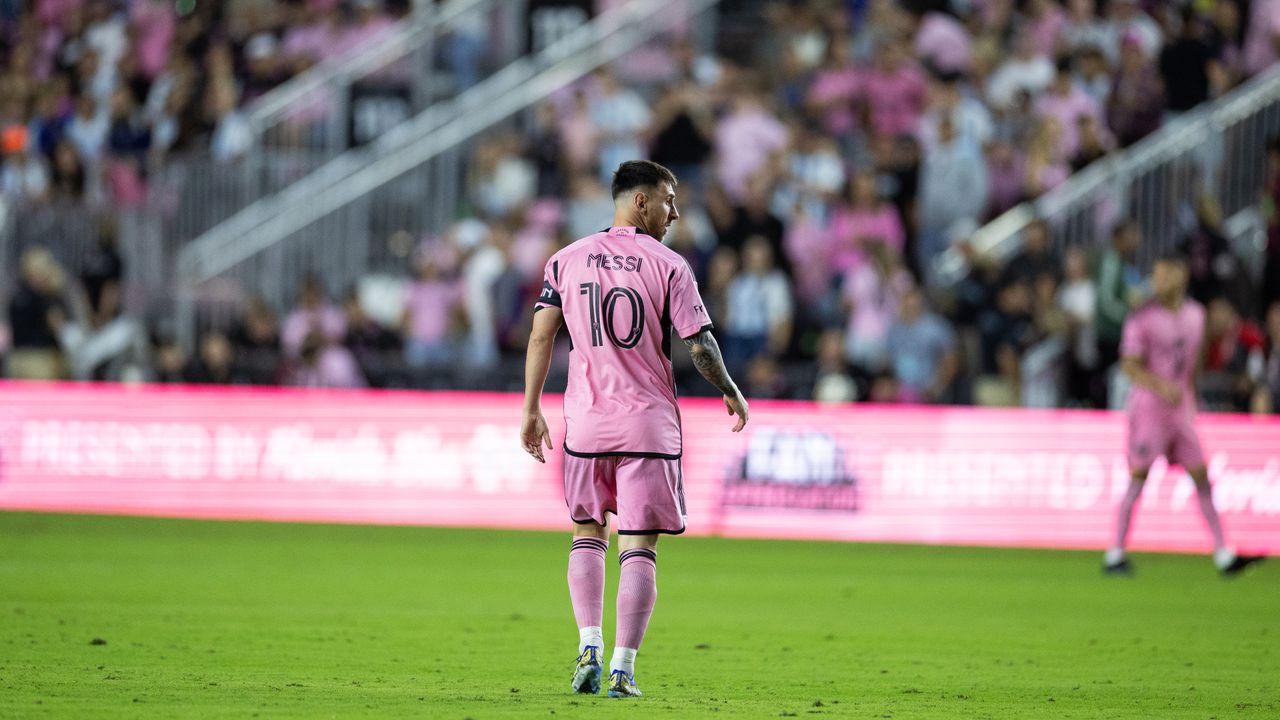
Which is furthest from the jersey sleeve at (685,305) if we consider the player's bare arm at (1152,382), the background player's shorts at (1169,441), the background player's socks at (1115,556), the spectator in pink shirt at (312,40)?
the spectator in pink shirt at (312,40)

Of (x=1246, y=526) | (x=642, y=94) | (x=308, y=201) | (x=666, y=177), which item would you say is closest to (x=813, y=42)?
A: (x=642, y=94)

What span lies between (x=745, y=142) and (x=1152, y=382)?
7884 mm

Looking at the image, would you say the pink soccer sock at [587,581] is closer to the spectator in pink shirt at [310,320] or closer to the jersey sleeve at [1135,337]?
the jersey sleeve at [1135,337]

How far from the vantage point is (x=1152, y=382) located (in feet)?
46.7

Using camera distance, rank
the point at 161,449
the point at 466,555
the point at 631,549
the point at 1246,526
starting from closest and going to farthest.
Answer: the point at 631,549
the point at 466,555
the point at 1246,526
the point at 161,449

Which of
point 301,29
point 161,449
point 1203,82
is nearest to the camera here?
point 161,449

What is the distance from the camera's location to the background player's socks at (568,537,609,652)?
24.9 ft

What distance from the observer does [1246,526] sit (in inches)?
656

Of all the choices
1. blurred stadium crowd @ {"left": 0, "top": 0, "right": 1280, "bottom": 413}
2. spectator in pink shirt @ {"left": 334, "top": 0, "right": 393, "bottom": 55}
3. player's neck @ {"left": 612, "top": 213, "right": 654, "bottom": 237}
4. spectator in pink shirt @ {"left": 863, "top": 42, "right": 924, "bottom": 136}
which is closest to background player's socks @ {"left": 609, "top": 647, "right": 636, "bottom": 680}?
player's neck @ {"left": 612, "top": 213, "right": 654, "bottom": 237}

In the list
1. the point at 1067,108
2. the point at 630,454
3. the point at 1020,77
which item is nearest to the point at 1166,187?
the point at 1067,108

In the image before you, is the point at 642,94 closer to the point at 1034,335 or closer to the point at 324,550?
the point at 1034,335

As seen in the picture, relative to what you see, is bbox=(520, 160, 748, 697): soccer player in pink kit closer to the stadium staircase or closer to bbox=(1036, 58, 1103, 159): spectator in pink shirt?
the stadium staircase

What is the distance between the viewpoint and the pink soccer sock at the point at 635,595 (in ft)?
24.6

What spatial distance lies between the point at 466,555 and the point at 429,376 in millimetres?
4624
